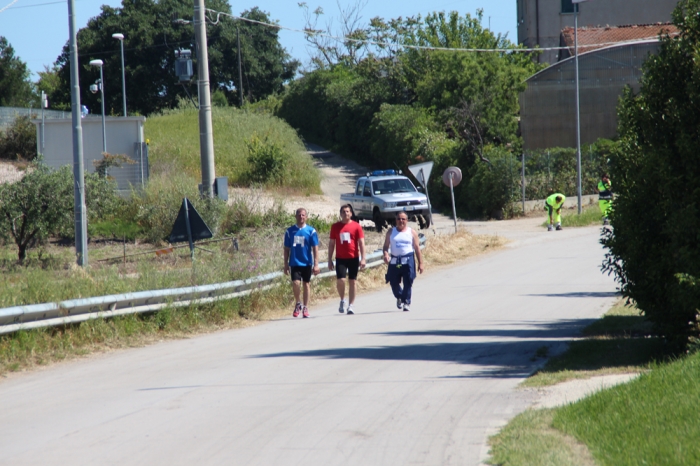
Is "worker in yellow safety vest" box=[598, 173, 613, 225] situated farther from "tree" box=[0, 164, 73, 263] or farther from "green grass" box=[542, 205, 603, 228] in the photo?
"tree" box=[0, 164, 73, 263]

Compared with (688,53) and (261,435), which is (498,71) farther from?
(261,435)

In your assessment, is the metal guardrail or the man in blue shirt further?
the man in blue shirt

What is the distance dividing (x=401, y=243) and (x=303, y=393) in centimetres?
651

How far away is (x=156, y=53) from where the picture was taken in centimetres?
7056

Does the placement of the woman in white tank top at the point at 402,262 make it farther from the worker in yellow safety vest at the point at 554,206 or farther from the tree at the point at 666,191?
the worker in yellow safety vest at the point at 554,206

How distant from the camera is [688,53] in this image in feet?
29.3

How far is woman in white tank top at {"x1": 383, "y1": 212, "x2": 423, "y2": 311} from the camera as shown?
14055 mm

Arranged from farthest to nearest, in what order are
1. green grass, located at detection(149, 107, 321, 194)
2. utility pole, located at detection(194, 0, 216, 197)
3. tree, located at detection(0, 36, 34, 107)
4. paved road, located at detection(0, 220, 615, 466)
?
tree, located at detection(0, 36, 34, 107)
green grass, located at detection(149, 107, 321, 194)
utility pole, located at detection(194, 0, 216, 197)
paved road, located at detection(0, 220, 615, 466)

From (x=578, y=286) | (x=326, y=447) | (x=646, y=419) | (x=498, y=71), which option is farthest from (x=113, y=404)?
(x=498, y=71)

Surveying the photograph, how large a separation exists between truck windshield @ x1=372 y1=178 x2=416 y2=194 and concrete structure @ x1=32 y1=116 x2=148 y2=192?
1037cm

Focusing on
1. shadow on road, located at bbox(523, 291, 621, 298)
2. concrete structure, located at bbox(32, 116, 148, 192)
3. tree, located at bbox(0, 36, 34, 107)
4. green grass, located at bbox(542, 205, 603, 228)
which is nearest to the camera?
shadow on road, located at bbox(523, 291, 621, 298)

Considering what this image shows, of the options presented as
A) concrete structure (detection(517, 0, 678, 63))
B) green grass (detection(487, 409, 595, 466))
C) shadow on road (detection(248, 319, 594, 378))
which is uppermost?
concrete structure (detection(517, 0, 678, 63))

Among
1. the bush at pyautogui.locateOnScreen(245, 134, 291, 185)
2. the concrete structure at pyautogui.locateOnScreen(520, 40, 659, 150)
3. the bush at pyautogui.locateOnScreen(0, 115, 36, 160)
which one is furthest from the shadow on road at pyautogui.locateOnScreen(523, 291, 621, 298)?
the bush at pyautogui.locateOnScreen(0, 115, 36, 160)

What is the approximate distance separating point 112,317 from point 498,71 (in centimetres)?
3491
